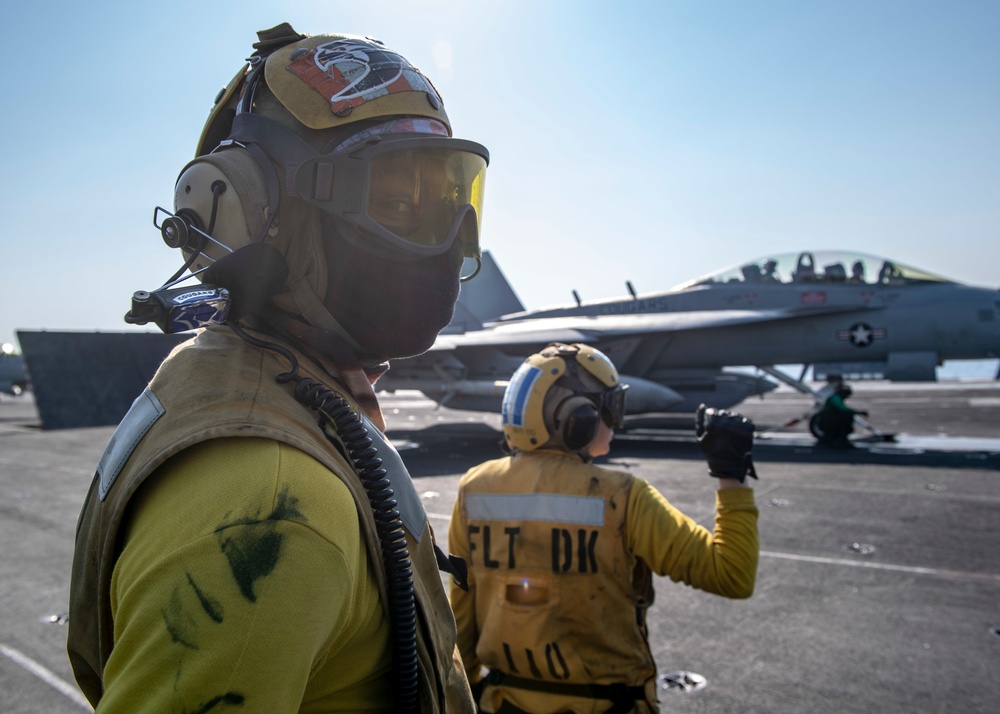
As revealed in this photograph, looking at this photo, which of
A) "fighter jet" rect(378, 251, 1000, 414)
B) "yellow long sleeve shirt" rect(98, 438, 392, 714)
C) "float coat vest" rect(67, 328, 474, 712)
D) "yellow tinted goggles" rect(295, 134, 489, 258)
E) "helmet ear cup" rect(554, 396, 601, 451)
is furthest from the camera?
"fighter jet" rect(378, 251, 1000, 414)

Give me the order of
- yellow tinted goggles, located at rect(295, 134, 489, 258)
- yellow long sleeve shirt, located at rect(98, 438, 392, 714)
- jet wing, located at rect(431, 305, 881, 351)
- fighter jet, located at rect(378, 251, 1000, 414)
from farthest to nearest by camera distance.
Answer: jet wing, located at rect(431, 305, 881, 351), fighter jet, located at rect(378, 251, 1000, 414), yellow tinted goggles, located at rect(295, 134, 489, 258), yellow long sleeve shirt, located at rect(98, 438, 392, 714)

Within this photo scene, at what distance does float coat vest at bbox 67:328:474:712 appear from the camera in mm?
873

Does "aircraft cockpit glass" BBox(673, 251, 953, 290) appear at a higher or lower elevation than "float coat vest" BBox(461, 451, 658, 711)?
higher

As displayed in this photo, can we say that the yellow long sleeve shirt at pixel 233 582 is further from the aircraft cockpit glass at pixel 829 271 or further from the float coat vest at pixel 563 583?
the aircraft cockpit glass at pixel 829 271

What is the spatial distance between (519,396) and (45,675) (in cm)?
365

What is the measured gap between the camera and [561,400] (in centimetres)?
252

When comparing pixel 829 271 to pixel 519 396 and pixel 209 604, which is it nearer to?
pixel 519 396

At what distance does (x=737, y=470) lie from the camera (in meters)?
2.30

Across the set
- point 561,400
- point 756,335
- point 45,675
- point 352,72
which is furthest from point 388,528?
point 756,335

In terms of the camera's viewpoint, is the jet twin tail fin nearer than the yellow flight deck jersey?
No

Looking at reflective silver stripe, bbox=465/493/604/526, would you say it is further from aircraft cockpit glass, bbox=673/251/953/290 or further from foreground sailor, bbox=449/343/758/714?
aircraft cockpit glass, bbox=673/251/953/290

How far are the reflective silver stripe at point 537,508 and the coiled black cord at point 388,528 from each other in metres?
1.39

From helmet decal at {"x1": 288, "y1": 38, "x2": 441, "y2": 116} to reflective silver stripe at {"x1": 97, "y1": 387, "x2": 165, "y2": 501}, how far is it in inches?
25.8

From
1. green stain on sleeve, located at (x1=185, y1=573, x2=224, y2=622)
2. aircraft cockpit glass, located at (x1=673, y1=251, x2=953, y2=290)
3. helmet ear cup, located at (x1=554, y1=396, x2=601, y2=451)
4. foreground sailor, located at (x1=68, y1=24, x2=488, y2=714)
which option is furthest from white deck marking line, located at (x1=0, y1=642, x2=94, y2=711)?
aircraft cockpit glass, located at (x1=673, y1=251, x2=953, y2=290)
